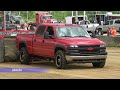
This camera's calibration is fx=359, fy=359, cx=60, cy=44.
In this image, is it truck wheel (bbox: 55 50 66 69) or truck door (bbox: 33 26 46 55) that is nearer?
truck wheel (bbox: 55 50 66 69)

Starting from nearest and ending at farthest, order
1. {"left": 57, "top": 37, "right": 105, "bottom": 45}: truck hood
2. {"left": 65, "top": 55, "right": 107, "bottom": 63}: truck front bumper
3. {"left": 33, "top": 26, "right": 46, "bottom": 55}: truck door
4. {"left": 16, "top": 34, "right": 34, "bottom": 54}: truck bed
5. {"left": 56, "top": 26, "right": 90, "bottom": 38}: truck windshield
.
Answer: {"left": 65, "top": 55, "right": 107, "bottom": 63}: truck front bumper < {"left": 57, "top": 37, "right": 105, "bottom": 45}: truck hood < {"left": 56, "top": 26, "right": 90, "bottom": 38}: truck windshield < {"left": 33, "top": 26, "right": 46, "bottom": 55}: truck door < {"left": 16, "top": 34, "right": 34, "bottom": 54}: truck bed

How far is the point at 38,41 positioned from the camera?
14.1 metres

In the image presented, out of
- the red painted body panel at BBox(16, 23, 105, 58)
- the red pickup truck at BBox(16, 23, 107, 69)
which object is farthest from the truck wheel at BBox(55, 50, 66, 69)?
the red painted body panel at BBox(16, 23, 105, 58)

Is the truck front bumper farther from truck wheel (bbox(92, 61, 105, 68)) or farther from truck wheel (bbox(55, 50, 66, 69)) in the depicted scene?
truck wheel (bbox(92, 61, 105, 68))

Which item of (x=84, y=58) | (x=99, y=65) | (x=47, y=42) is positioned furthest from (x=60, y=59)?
(x=99, y=65)

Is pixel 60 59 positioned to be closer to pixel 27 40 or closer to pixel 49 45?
pixel 49 45

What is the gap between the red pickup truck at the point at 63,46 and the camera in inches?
492

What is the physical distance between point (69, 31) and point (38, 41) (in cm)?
137

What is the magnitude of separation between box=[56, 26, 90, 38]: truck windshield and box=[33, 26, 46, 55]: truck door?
0.86 meters

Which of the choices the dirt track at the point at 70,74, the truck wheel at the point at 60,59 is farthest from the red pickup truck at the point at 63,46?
the dirt track at the point at 70,74

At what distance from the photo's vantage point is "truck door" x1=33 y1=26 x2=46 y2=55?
45.9 feet

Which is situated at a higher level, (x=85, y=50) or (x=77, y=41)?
(x=77, y=41)

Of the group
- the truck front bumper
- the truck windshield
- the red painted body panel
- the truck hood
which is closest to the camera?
the truck front bumper
